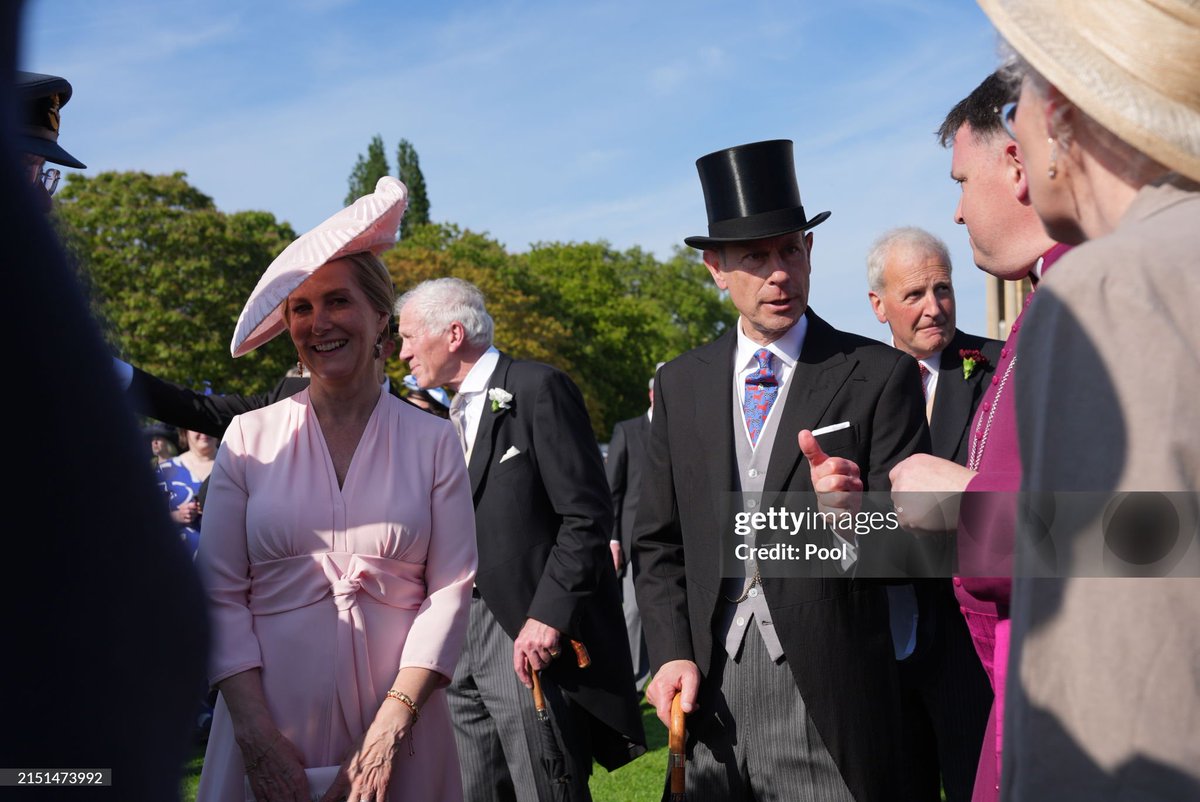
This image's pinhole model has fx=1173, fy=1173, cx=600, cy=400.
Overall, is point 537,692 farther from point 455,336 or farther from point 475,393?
point 455,336

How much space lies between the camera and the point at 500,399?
18.1ft

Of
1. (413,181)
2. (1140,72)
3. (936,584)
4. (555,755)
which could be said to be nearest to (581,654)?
(555,755)

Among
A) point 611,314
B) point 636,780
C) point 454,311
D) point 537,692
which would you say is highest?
point 611,314

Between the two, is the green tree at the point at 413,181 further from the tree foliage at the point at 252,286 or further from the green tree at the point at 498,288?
the green tree at the point at 498,288

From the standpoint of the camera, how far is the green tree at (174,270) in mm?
47094

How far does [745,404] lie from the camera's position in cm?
407

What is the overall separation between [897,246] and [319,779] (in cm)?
427

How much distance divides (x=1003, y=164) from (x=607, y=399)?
224ft

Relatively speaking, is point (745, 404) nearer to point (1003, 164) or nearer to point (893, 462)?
point (893, 462)

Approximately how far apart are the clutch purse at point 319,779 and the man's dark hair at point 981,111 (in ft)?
7.78

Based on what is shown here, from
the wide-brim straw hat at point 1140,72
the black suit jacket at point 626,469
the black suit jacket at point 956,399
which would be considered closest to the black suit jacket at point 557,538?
the black suit jacket at point 956,399

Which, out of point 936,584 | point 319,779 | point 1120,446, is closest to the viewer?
point 1120,446

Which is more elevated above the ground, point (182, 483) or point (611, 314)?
point (611, 314)

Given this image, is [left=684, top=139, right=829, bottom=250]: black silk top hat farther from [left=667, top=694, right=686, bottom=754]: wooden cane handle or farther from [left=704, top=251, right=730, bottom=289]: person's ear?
[left=667, top=694, right=686, bottom=754]: wooden cane handle
